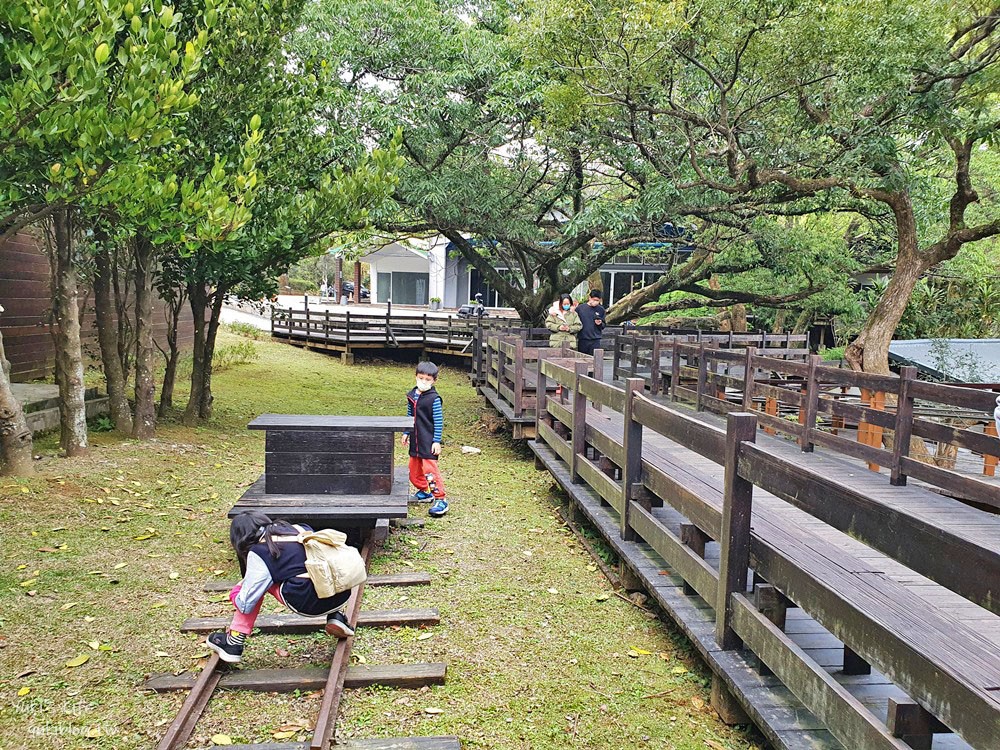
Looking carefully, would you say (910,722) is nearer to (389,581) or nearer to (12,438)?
(389,581)

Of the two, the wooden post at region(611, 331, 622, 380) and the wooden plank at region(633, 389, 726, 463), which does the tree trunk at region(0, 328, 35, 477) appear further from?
the wooden post at region(611, 331, 622, 380)

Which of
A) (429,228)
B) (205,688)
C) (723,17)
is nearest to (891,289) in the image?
(723,17)

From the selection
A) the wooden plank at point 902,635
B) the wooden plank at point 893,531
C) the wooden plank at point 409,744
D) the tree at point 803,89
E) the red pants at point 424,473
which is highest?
the tree at point 803,89

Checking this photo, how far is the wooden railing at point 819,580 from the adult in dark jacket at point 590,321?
23.0 feet

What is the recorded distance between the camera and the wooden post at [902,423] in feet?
23.3

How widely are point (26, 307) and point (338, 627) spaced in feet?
38.8

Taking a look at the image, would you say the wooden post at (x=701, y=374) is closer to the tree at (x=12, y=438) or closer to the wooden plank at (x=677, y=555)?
the wooden plank at (x=677, y=555)

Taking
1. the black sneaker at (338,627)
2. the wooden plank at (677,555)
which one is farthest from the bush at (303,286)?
the black sneaker at (338,627)

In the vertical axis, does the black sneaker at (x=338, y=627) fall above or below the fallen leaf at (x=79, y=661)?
above

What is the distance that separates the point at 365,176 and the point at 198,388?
4.80m

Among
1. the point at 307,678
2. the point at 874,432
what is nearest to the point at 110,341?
the point at 307,678

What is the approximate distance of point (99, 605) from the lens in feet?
17.5

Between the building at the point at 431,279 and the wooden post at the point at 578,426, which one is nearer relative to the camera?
the wooden post at the point at 578,426

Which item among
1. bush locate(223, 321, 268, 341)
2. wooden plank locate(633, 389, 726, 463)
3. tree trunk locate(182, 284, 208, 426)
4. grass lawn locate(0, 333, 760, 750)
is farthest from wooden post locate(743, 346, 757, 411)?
bush locate(223, 321, 268, 341)
